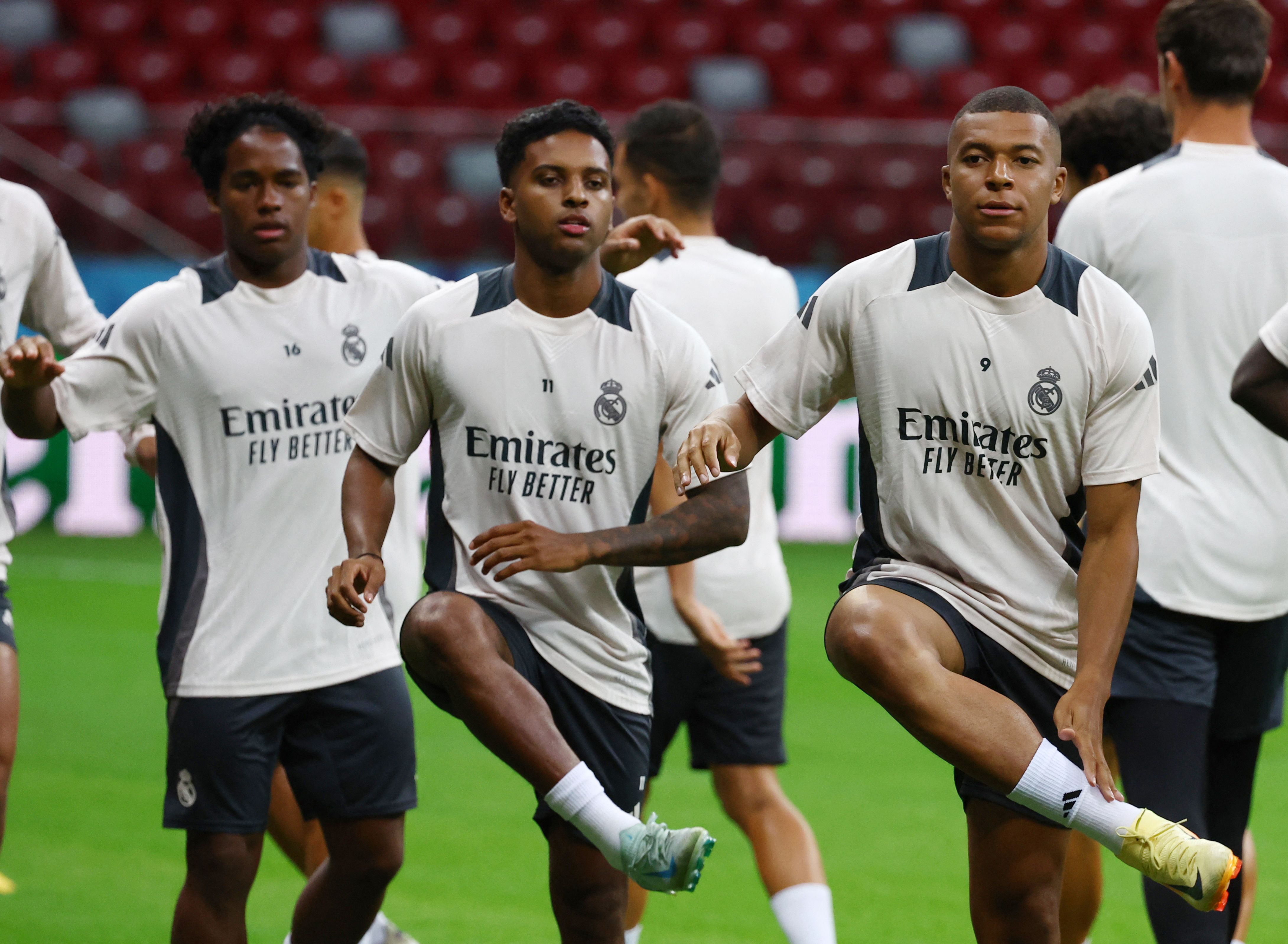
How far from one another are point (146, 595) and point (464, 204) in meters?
3.56

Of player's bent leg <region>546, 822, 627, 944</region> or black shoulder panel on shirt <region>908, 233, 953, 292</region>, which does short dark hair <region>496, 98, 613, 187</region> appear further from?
player's bent leg <region>546, 822, 627, 944</region>

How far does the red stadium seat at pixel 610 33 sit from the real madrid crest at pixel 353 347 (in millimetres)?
12768

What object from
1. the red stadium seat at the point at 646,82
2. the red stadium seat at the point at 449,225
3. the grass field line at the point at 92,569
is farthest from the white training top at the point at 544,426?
the red stadium seat at the point at 646,82

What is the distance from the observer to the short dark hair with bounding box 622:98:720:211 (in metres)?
5.11

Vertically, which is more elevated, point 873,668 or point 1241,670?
A: point 873,668

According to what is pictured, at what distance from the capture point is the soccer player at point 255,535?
4.17 metres

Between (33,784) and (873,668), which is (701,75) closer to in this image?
(33,784)

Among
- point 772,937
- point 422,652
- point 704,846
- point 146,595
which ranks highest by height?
point 422,652

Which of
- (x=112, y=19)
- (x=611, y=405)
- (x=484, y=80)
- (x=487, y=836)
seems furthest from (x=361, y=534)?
(x=112, y=19)

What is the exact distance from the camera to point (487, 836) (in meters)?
6.42

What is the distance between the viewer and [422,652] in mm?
3666

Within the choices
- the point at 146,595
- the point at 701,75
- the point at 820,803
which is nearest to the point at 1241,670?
the point at 820,803

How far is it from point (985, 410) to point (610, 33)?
13.8 meters

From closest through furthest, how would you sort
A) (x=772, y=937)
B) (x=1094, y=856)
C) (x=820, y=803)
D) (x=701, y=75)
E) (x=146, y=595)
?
(x=1094, y=856) → (x=772, y=937) → (x=820, y=803) → (x=146, y=595) → (x=701, y=75)
